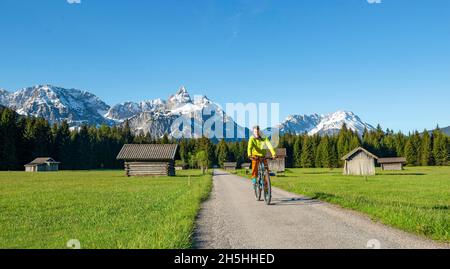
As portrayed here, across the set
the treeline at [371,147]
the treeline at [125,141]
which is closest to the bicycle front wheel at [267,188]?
the treeline at [125,141]

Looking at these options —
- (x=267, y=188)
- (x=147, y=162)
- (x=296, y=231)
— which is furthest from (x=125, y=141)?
(x=296, y=231)

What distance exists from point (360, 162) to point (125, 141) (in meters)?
101

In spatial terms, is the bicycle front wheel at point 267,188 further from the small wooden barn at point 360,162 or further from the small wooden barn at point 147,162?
the small wooden barn at point 360,162

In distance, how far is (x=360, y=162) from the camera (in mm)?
71562

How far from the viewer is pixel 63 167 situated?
118312 mm

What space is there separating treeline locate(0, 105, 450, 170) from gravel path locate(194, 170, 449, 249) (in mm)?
80893

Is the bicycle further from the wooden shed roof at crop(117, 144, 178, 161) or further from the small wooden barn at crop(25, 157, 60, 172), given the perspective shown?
the small wooden barn at crop(25, 157, 60, 172)

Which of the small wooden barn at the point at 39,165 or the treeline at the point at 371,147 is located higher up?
the treeline at the point at 371,147

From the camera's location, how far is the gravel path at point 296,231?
6.65 meters

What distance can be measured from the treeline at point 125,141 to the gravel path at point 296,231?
8089 centimetres

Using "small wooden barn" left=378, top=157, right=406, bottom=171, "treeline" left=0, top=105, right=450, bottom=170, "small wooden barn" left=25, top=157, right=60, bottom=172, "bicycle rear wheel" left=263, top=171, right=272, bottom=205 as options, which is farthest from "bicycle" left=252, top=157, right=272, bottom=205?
"small wooden barn" left=378, top=157, right=406, bottom=171

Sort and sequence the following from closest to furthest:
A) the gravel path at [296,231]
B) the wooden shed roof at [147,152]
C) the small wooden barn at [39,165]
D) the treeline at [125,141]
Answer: the gravel path at [296,231] < the wooden shed roof at [147,152] < the small wooden barn at [39,165] < the treeline at [125,141]
